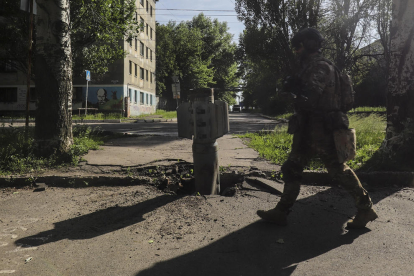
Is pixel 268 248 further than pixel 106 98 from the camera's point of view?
No

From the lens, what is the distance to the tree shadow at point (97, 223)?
308 cm

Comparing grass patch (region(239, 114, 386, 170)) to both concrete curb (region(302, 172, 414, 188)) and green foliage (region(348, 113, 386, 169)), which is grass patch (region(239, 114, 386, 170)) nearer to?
green foliage (region(348, 113, 386, 169))

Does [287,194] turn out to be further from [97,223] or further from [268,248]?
[97,223]

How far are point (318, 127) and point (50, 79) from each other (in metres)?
4.60

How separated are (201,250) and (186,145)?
19.3 feet

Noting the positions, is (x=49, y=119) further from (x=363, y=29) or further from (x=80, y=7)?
(x=363, y=29)

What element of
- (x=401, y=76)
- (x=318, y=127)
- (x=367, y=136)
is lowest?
(x=367, y=136)

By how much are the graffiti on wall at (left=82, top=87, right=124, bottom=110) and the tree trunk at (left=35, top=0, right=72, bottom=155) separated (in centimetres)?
2432

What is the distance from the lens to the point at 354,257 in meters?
2.63

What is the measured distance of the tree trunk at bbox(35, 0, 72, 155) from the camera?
5828mm

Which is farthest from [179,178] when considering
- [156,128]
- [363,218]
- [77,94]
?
[77,94]

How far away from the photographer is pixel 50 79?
5.85 meters

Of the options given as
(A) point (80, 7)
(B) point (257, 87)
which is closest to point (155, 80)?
(B) point (257, 87)

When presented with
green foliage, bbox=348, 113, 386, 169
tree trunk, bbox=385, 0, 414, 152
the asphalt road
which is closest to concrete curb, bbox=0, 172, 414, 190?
green foliage, bbox=348, 113, 386, 169
